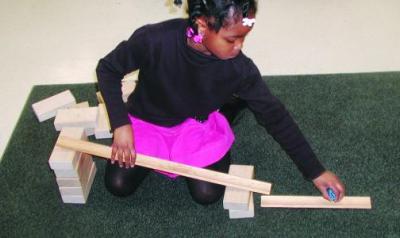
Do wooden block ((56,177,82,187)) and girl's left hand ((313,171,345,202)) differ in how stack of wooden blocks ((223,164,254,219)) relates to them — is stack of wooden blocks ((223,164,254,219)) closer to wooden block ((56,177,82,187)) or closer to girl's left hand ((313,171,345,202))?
girl's left hand ((313,171,345,202))

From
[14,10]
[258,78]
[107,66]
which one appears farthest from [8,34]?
[258,78]

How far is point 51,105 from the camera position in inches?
64.9

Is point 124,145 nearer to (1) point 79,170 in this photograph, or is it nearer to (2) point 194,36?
(1) point 79,170

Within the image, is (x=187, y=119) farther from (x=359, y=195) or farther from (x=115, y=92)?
(x=359, y=195)

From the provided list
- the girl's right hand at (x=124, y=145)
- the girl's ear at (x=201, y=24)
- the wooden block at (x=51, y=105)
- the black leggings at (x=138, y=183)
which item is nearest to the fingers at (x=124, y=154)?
the girl's right hand at (x=124, y=145)

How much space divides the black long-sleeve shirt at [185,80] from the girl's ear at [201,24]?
98mm

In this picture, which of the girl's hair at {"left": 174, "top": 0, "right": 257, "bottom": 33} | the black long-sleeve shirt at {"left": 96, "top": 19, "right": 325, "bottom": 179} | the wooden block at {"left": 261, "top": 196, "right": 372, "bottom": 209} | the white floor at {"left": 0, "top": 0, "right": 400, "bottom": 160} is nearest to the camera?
the girl's hair at {"left": 174, "top": 0, "right": 257, "bottom": 33}

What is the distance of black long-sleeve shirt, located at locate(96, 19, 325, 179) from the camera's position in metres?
1.19

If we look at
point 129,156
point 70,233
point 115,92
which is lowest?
point 70,233

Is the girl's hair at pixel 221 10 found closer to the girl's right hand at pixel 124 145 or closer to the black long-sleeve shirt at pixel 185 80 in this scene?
the black long-sleeve shirt at pixel 185 80

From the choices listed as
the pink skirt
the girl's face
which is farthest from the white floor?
the girl's face

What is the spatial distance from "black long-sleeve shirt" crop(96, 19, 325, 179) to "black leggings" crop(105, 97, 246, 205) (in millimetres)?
164

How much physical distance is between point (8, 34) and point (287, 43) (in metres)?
1.09

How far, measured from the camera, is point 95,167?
4.81 feet
